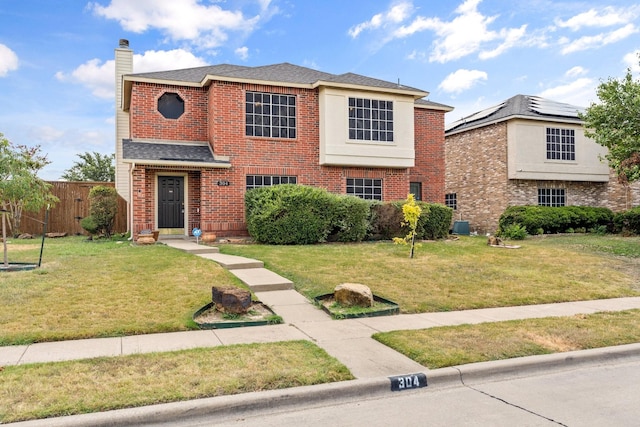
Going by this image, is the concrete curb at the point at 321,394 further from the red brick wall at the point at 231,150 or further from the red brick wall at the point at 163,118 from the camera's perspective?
the red brick wall at the point at 163,118

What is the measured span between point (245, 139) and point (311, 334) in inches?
438

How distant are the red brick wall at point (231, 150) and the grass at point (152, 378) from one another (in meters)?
10.7

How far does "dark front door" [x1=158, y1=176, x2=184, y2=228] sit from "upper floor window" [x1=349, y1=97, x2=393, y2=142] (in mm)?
6374

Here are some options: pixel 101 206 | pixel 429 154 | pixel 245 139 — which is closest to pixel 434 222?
pixel 429 154

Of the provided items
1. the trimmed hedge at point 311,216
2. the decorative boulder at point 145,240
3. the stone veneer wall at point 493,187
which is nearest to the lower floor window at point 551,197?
the stone veneer wall at point 493,187

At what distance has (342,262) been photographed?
36.0 feet

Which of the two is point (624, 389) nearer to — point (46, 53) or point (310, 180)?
point (310, 180)

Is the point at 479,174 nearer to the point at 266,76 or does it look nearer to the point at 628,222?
the point at 628,222

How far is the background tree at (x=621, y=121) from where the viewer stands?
579 inches

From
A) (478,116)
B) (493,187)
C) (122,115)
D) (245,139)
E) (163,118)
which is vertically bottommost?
(493,187)

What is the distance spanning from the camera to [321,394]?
4.22 meters

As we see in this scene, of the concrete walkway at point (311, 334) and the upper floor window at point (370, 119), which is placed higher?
the upper floor window at point (370, 119)

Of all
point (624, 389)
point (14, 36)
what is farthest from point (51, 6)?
point (624, 389)

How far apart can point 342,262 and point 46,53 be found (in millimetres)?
11131
